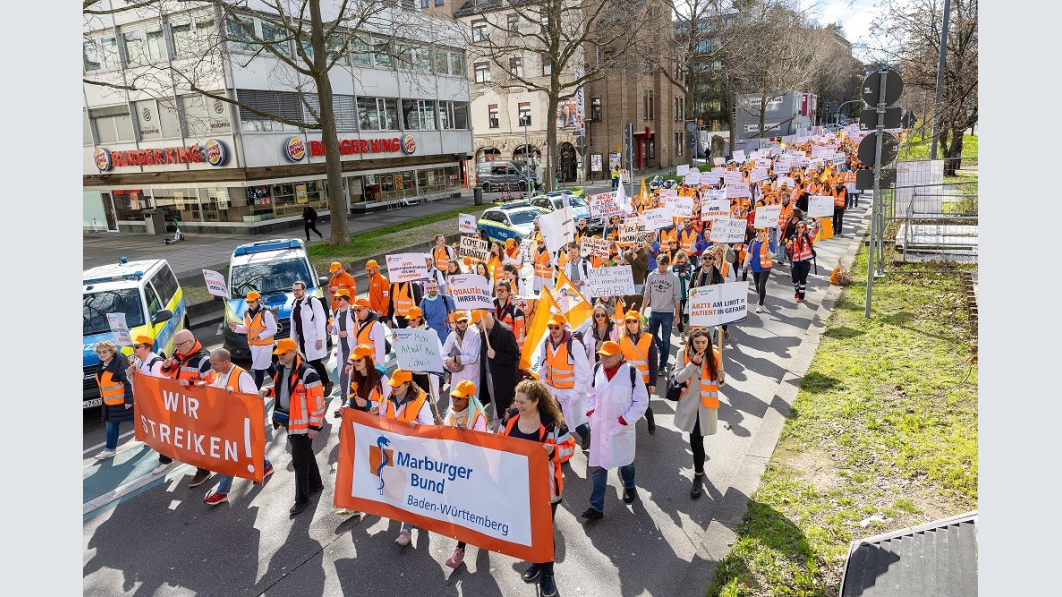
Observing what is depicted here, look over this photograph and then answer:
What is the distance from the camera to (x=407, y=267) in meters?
10.5

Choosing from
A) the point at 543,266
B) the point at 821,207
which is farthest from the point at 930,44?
the point at 543,266

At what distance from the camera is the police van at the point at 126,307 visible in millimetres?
9547

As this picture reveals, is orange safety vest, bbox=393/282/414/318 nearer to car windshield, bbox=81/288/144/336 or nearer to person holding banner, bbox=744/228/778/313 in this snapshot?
car windshield, bbox=81/288/144/336

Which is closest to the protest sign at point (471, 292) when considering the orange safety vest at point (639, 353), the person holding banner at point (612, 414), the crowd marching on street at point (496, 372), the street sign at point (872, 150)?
the crowd marching on street at point (496, 372)

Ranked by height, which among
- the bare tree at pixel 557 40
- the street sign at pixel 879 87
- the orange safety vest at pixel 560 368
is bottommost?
the orange safety vest at pixel 560 368

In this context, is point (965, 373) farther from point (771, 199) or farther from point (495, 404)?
point (771, 199)

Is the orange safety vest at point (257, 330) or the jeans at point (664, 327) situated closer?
the orange safety vest at point (257, 330)

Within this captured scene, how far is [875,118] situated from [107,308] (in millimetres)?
12554

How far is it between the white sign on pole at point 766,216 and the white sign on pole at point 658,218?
6.97ft

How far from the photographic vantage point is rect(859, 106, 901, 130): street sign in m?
10.1

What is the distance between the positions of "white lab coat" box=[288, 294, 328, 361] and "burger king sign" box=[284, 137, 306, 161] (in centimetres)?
2144

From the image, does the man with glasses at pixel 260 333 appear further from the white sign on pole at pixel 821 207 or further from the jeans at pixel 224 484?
the white sign on pole at pixel 821 207

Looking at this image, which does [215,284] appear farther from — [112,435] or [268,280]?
→ [112,435]

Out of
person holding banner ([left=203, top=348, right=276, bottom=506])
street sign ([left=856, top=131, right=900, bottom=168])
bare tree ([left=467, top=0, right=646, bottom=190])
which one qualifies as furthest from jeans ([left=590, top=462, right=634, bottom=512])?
bare tree ([left=467, top=0, right=646, bottom=190])
